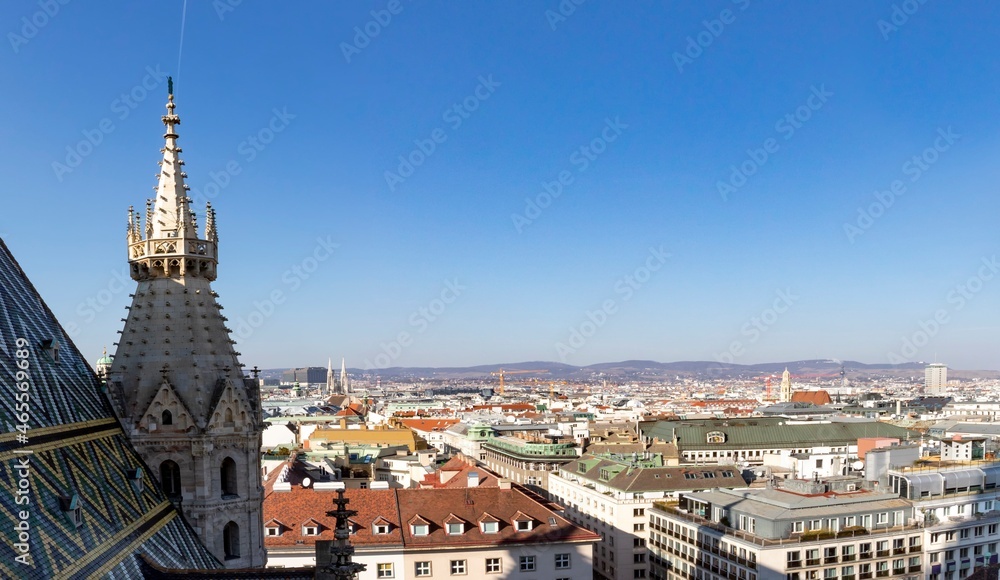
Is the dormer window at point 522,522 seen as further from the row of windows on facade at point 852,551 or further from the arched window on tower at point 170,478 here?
the arched window on tower at point 170,478

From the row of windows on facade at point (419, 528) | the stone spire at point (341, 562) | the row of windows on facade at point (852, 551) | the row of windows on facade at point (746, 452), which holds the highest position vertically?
the stone spire at point (341, 562)

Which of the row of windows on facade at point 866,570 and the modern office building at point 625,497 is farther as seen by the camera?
the modern office building at point 625,497

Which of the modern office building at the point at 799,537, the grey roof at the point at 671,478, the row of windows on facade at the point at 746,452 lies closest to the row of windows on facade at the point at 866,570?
the modern office building at the point at 799,537

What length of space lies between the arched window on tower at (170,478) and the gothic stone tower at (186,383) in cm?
4

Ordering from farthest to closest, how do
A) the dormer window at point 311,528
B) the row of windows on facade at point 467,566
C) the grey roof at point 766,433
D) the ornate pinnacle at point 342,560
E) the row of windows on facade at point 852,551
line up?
the grey roof at point 766,433, the row of windows on facade at point 852,551, the dormer window at point 311,528, the row of windows on facade at point 467,566, the ornate pinnacle at point 342,560

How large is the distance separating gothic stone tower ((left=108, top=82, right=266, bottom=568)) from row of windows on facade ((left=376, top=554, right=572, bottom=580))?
101 feet

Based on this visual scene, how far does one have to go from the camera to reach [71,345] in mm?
35250

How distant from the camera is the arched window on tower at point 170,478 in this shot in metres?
35.8

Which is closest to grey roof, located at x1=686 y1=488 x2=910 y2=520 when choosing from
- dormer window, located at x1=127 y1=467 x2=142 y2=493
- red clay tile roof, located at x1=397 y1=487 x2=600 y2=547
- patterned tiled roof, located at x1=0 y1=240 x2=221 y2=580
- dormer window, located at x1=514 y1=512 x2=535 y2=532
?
red clay tile roof, located at x1=397 y1=487 x2=600 y2=547

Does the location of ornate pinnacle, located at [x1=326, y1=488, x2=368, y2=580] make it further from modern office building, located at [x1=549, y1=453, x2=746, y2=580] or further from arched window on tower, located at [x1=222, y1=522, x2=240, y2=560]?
modern office building, located at [x1=549, y1=453, x2=746, y2=580]

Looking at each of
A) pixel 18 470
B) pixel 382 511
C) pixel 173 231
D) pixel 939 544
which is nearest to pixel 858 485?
pixel 939 544

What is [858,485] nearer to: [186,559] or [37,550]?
[186,559]

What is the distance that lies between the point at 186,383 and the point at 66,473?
354 inches

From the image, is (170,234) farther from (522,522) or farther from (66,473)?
(522,522)
